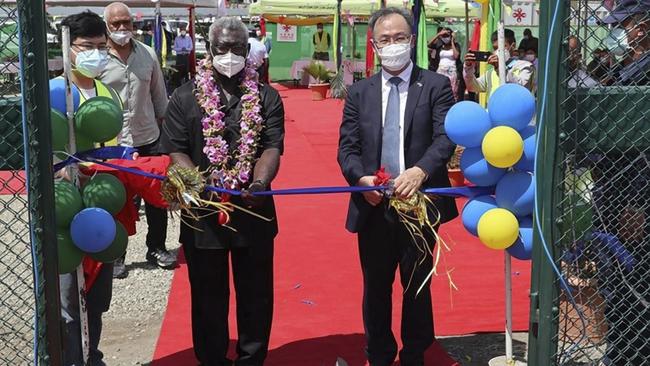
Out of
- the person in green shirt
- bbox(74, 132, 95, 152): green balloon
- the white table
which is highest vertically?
bbox(74, 132, 95, 152): green balloon

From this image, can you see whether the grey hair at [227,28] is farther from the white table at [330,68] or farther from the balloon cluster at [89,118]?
the white table at [330,68]

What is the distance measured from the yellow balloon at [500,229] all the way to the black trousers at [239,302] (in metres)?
1.24

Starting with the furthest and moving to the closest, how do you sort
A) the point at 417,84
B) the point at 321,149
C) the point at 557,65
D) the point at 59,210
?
the point at 321,149, the point at 417,84, the point at 59,210, the point at 557,65

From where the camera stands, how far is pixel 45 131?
372cm

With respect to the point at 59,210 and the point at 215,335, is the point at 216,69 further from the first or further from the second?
the point at 215,335

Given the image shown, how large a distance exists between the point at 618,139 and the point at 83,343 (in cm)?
277

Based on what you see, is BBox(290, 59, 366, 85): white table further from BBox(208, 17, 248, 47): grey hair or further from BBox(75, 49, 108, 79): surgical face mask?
BBox(208, 17, 248, 47): grey hair

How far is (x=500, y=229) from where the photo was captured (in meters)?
4.09

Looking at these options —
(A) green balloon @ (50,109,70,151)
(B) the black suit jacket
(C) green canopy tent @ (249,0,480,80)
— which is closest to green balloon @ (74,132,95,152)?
(A) green balloon @ (50,109,70,151)

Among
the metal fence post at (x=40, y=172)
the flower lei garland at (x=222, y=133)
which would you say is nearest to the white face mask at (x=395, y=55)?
the flower lei garland at (x=222, y=133)

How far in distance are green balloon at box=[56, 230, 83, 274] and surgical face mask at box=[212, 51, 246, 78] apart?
120cm

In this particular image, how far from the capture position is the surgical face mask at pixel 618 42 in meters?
3.90

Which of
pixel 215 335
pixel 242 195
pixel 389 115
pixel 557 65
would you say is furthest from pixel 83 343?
pixel 557 65

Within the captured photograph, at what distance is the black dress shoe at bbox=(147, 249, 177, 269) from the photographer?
23.5ft
